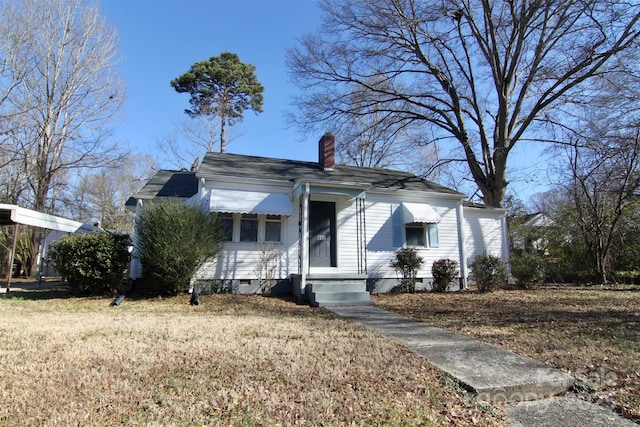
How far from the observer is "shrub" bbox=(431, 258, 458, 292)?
37.5 feet

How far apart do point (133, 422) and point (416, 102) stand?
1793 centimetres

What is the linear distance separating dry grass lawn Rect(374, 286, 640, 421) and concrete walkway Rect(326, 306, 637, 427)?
0.23 meters

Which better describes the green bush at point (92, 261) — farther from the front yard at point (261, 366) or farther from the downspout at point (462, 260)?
the downspout at point (462, 260)

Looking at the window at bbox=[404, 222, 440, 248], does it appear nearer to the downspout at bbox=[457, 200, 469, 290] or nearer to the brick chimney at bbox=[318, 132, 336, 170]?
the downspout at bbox=[457, 200, 469, 290]

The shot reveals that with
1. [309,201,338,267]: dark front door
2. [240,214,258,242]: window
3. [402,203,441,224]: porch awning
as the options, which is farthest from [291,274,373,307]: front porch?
[402,203,441,224]: porch awning

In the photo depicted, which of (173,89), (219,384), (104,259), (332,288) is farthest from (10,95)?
(219,384)

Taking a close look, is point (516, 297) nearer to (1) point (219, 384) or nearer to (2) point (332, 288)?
(2) point (332, 288)

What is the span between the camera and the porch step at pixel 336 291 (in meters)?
9.09

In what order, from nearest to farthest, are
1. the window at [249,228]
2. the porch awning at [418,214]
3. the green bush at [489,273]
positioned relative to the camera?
the window at [249,228], the green bush at [489,273], the porch awning at [418,214]

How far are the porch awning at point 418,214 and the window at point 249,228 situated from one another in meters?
5.01

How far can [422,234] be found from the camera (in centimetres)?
1256

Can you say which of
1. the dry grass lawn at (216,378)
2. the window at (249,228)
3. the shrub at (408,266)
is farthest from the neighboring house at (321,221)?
the dry grass lawn at (216,378)

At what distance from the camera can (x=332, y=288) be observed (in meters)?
9.72

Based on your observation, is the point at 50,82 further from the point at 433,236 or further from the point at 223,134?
the point at 433,236
